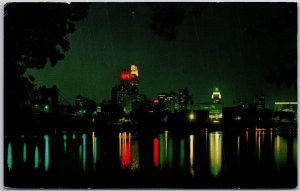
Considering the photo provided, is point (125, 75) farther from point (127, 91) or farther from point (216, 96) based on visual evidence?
point (216, 96)

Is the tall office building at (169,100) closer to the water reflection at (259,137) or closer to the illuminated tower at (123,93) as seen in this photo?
the illuminated tower at (123,93)

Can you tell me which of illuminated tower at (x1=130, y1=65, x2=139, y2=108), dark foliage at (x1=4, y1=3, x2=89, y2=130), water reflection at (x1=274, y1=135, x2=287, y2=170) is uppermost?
dark foliage at (x1=4, y1=3, x2=89, y2=130)

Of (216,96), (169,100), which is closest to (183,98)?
(169,100)

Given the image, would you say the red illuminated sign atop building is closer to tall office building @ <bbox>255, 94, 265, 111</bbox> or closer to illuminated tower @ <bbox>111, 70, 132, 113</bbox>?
illuminated tower @ <bbox>111, 70, 132, 113</bbox>

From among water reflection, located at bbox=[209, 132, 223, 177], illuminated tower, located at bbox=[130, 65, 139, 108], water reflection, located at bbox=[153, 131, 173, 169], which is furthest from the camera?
water reflection, located at bbox=[153, 131, 173, 169]

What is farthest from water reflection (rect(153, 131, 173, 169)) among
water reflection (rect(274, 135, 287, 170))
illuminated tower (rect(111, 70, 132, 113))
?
illuminated tower (rect(111, 70, 132, 113))

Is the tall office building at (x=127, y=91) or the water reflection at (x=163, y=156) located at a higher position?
the tall office building at (x=127, y=91)

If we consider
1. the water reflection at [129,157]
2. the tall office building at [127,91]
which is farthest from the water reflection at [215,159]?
the water reflection at [129,157]

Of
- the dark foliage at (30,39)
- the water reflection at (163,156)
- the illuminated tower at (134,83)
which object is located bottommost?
the water reflection at (163,156)

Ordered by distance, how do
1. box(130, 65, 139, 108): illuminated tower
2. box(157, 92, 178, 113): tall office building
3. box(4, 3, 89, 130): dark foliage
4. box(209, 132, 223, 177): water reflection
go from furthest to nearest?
box(209, 132, 223, 177): water reflection, box(157, 92, 178, 113): tall office building, box(130, 65, 139, 108): illuminated tower, box(4, 3, 89, 130): dark foliage

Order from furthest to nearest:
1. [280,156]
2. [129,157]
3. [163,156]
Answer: [163,156] → [129,157] → [280,156]

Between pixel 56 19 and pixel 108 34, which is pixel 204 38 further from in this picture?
pixel 56 19

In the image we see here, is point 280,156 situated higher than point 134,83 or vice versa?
point 134,83

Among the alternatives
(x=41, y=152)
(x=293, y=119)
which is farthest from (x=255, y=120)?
(x=41, y=152)
